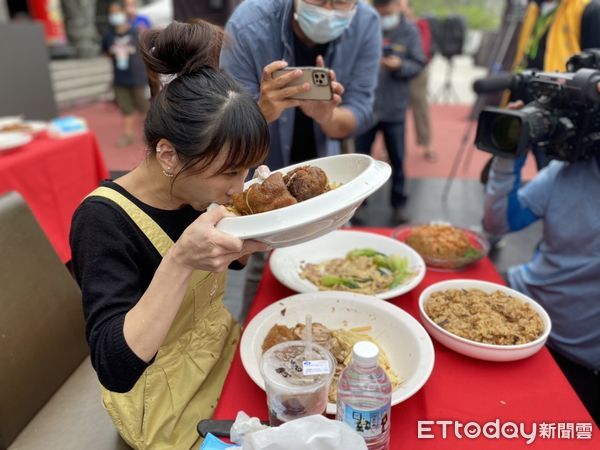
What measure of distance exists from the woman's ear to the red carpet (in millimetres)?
3658

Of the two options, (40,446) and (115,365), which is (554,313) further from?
(40,446)

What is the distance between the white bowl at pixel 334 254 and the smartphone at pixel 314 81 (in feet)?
2.02

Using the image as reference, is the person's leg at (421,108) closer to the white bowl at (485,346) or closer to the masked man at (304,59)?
the masked man at (304,59)

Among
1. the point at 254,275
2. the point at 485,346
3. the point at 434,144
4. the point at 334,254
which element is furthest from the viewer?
the point at 434,144

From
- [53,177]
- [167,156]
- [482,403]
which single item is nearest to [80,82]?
[53,177]

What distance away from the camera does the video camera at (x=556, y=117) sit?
1.58 meters

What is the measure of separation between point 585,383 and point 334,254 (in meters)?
1.15

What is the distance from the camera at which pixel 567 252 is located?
189 centimetres

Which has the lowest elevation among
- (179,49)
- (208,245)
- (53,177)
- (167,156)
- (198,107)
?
(53,177)

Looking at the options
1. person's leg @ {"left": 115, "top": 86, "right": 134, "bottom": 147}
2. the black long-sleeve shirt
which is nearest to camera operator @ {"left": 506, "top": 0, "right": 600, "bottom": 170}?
the black long-sleeve shirt

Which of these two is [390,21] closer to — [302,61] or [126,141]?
[302,61]

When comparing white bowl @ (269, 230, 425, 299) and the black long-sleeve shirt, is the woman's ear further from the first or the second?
white bowl @ (269, 230, 425, 299)

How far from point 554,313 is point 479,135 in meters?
0.80

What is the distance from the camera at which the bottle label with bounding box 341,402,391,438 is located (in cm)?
91
